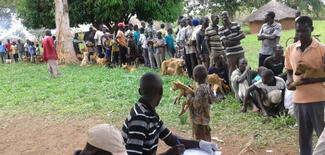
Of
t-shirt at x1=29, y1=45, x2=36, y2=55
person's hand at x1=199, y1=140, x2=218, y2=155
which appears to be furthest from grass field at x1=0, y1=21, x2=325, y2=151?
t-shirt at x1=29, y1=45, x2=36, y2=55

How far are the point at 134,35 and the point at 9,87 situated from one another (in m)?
5.03

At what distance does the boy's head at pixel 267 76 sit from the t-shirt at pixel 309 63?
2.10m

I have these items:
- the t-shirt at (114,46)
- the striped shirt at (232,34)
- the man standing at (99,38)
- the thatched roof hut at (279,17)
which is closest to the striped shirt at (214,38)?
the striped shirt at (232,34)

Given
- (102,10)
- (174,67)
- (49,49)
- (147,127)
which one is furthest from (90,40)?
(147,127)

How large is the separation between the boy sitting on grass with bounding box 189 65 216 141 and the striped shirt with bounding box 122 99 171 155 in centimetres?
116

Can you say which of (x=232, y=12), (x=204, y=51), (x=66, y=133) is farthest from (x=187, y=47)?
(x=232, y=12)

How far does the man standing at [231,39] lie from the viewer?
6.48m

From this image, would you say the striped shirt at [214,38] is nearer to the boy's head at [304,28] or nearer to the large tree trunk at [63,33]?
the boy's head at [304,28]

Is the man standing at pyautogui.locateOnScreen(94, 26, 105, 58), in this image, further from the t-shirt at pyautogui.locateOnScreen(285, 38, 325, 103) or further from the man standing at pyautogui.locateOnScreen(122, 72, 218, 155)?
the man standing at pyautogui.locateOnScreen(122, 72, 218, 155)

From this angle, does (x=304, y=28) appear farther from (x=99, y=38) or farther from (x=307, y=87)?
(x=99, y=38)

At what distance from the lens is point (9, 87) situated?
9828 mm

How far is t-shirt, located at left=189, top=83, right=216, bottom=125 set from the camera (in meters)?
3.35

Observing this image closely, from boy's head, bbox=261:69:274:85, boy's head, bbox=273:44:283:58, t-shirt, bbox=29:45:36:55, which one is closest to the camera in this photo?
boy's head, bbox=261:69:274:85

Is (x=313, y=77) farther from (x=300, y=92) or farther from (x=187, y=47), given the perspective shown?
(x=187, y=47)
